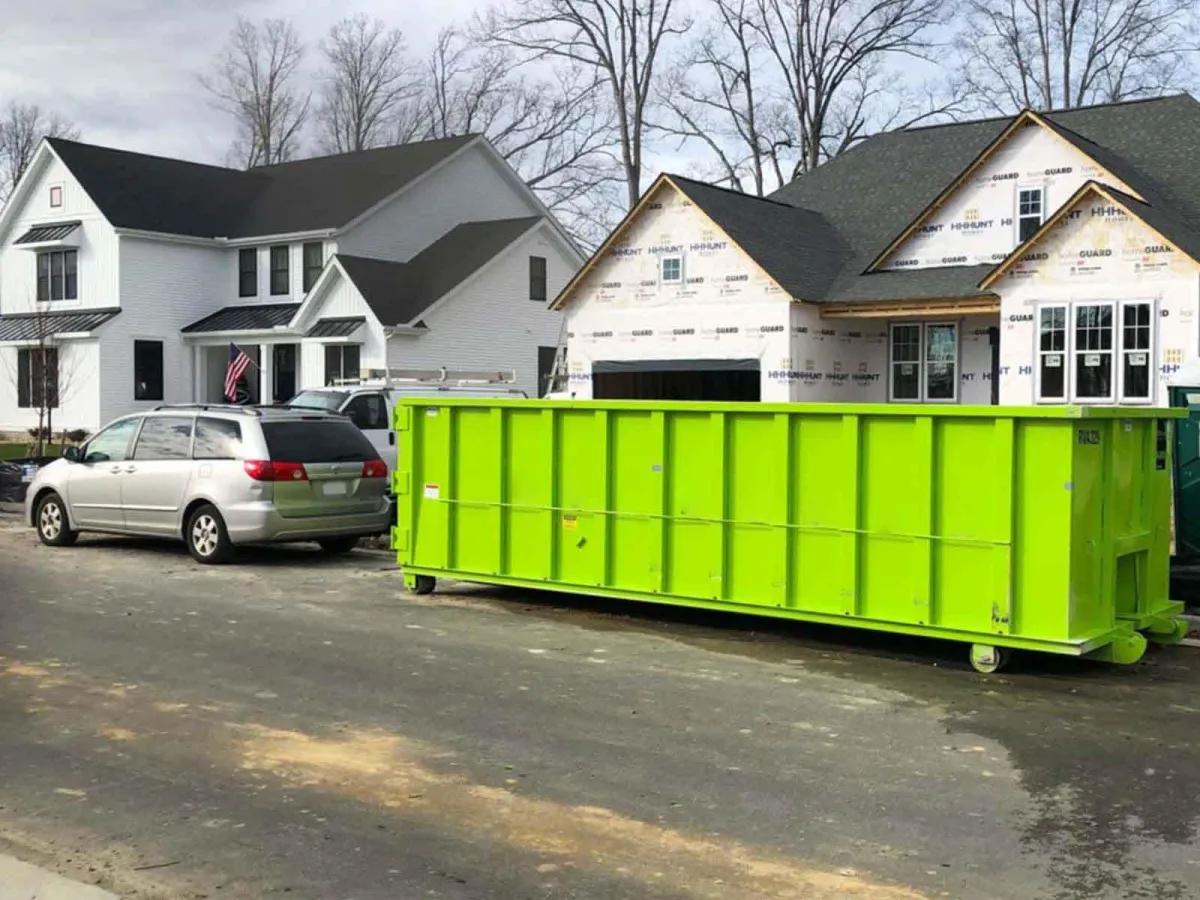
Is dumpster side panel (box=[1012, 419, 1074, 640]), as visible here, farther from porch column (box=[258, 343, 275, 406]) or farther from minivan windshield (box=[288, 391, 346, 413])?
porch column (box=[258, 343, 275, 406])

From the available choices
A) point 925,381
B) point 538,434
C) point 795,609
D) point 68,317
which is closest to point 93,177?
point 68,317

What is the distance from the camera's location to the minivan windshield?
1914cm

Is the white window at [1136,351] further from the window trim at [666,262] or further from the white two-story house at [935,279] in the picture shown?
the window trim at [666,262]

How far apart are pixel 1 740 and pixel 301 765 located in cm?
176

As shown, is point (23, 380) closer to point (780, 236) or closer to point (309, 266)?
point (309, 266)

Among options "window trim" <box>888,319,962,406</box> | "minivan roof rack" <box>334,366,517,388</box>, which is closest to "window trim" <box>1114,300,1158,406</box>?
"window trim" <box>888,319,962,406</box>

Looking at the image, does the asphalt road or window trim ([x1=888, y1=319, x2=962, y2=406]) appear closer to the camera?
the asphalt road

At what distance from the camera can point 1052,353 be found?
22031 millimetres

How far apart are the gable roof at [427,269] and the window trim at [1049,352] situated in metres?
17.4

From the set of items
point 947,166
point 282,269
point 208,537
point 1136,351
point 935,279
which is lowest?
point 208,537

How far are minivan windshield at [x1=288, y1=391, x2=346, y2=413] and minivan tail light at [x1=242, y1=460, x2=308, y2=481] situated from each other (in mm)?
5065

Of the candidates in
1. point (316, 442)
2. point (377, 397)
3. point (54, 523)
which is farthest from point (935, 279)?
point (54, 523)

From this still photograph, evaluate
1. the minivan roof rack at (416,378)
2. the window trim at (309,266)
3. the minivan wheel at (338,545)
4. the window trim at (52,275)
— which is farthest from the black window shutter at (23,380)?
the minivan wheel at (338,545)

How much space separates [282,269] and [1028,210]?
22395 millimetres
